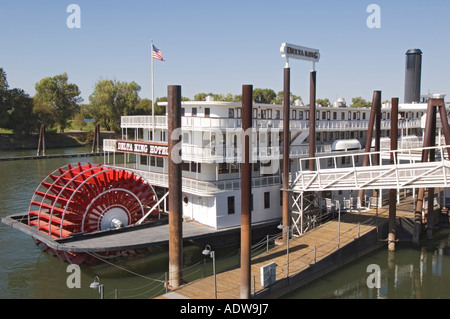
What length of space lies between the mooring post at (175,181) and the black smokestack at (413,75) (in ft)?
108

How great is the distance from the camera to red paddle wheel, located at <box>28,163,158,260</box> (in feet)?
67.1

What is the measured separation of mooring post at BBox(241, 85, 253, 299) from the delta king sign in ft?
27.0

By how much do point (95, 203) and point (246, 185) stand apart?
34.0ft

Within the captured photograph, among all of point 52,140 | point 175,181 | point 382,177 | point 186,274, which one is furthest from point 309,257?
point 52,140

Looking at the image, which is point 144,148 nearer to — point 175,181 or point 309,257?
point 175,181

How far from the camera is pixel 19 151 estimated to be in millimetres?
67688

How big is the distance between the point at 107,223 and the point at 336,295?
11.4 meters

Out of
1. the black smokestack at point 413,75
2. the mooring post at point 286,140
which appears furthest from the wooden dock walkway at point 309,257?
the black smokestack at point 413,75

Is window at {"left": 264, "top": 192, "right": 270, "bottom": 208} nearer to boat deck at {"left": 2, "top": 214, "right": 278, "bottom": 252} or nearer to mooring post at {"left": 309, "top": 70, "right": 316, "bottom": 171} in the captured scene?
boat deck at {"left": 2, "top": 214, "right": 278, "bottom": 252}

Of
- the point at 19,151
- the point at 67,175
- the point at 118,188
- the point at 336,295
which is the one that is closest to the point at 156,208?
the point at 118,188

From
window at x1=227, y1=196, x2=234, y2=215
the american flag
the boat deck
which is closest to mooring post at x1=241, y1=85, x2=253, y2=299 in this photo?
the boat deck

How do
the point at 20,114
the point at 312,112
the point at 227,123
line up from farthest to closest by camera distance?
the point at 20,114, the point at 312,112, the point at 227,123

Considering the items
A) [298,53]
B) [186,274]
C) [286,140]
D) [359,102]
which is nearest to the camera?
[186,274]

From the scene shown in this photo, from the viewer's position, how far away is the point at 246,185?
43.7 ft
